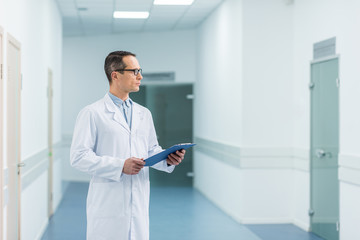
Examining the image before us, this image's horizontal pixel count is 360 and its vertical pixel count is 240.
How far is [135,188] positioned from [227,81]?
16.4 ft

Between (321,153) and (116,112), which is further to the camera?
(321,153)

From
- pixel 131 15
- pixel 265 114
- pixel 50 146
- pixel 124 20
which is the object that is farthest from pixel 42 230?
pixel 124 20

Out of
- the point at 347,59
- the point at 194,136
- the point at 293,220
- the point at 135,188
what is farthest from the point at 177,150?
the point at 194,136

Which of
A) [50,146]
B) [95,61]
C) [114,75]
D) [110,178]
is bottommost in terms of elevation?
[50,146]

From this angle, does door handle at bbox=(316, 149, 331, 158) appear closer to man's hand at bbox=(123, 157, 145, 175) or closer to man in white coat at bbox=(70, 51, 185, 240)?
man in white coat at bbox=(70, 51, 185, 240)

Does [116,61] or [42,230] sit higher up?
[116,61]

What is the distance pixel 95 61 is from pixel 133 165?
8.79m

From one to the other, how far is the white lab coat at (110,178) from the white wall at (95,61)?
7875 millimetres

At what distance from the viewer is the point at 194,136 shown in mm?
10281

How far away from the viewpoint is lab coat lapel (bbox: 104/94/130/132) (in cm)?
256

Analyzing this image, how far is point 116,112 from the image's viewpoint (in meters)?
2.58

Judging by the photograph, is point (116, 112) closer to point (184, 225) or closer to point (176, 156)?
point (176, 156)

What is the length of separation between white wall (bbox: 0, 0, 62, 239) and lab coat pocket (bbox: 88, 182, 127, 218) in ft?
5.44

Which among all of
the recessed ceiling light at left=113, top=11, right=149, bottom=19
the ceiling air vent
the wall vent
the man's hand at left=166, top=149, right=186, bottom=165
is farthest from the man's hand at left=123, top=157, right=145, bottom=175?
the ceiling air vent
